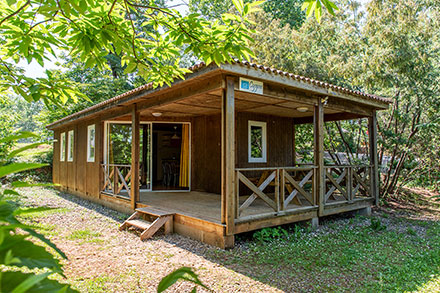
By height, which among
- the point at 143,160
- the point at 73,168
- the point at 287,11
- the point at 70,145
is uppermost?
the point at 287,11

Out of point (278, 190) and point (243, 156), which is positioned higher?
point (243, 156)

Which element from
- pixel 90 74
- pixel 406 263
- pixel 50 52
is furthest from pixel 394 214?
pixel 90 74

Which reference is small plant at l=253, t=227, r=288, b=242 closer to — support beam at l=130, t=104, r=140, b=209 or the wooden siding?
support beam at l=130, t=104, r=140, b=209

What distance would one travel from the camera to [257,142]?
8969 millimetres

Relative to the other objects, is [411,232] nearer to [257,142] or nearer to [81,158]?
[257,142]

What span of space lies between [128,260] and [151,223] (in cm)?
149

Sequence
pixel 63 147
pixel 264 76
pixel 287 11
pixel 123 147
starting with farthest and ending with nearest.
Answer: pixel 287 11 < pixel 63 147 < pixel 123 147 < pixel 264 76

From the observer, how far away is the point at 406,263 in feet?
14.4

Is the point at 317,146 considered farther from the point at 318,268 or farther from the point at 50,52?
the point at 50,52

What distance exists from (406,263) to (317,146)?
8.60 feet

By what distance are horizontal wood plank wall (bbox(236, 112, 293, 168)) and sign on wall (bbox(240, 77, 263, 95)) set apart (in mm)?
3129

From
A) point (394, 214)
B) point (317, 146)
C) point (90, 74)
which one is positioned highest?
point (90, 74)

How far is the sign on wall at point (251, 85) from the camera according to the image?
15.9 ft

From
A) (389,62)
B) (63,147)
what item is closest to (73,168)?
(63,147)
